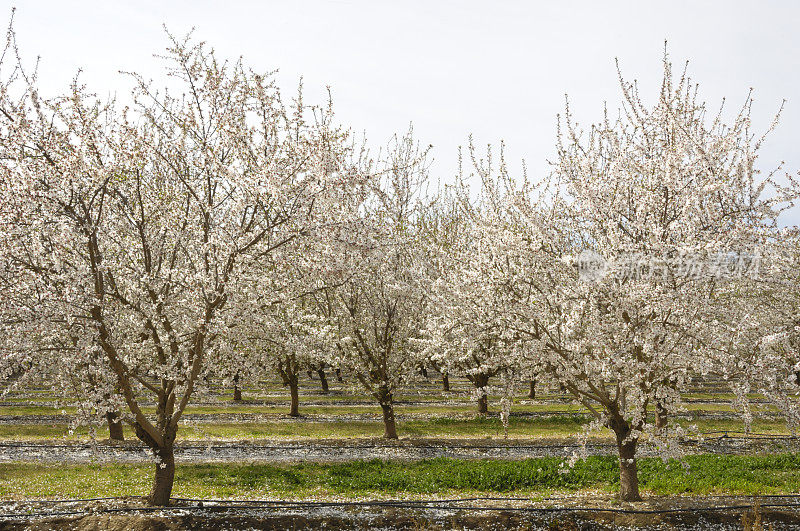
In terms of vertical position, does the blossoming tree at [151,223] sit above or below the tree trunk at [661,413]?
above

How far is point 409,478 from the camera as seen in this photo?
48.4 ft

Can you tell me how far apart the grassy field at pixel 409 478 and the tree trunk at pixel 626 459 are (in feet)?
4.66

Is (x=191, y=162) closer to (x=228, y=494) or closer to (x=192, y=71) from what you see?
(x=192, y=71)

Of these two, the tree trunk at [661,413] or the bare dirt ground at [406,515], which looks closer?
the bare dirt ground at [406,515]

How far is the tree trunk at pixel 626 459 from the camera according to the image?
12.4 meters

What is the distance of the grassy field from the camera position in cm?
1370

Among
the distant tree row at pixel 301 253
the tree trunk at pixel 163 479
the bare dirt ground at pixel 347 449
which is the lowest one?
the bare dirt ground at pixel 347 449

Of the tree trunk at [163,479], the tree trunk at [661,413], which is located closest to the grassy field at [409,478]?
the tree trunk at [661,413]

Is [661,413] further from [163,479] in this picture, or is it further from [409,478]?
[163,479]

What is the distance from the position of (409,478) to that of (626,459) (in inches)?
223

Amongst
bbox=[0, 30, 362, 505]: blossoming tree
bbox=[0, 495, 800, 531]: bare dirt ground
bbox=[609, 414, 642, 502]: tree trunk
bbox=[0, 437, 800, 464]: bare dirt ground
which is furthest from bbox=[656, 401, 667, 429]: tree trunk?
bbox=[0, 30, 362, 505]: blossoming tree

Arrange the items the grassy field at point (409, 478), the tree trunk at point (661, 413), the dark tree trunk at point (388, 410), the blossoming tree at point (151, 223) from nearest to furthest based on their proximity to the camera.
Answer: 1. the blossoming tree at point (151, 223)
2. the tree trunk at point (661, 413)
3. the grassy field at point (409, 478)
4. the dark tree trunk at point (388, 410)

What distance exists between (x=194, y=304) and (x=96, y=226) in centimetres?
243

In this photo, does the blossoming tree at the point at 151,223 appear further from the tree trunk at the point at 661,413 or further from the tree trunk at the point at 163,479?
the tree trunk at the point at 661,413
